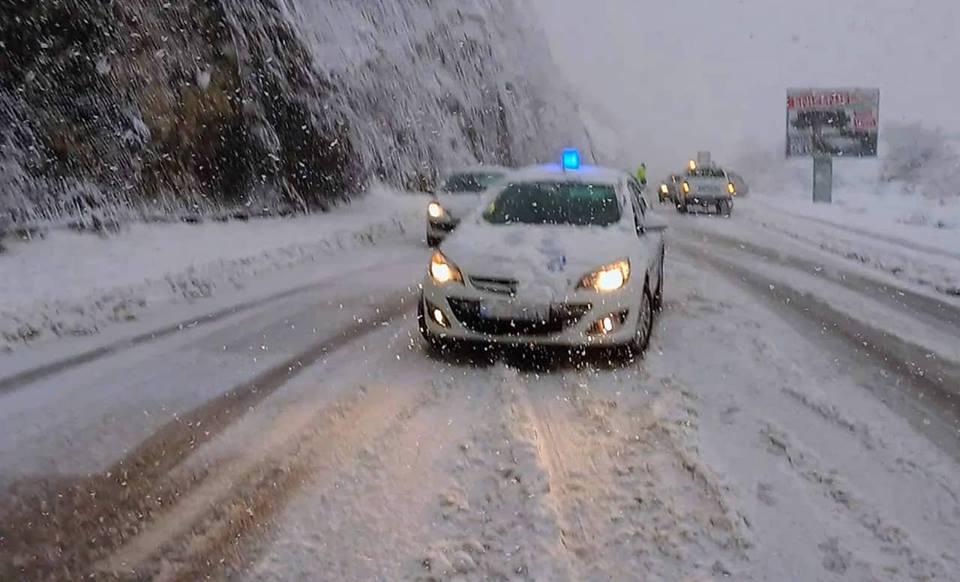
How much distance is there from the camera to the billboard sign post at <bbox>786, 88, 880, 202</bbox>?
1551 inches

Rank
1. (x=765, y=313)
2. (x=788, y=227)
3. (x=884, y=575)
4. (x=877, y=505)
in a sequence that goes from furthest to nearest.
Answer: (x=788, y=227)
(x=765, y=313)
(x=877, y=505)
(x=884, y=575)

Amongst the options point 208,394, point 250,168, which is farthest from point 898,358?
point 250,168

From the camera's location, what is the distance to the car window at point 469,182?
57.7 ft

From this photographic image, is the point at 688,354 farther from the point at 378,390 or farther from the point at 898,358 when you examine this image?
the point at 378,390

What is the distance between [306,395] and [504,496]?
234 centimetres

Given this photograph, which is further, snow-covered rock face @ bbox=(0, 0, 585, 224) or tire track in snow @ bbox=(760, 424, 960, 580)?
snow-covered rock face @ bbox=(0, 0, 585, 224)

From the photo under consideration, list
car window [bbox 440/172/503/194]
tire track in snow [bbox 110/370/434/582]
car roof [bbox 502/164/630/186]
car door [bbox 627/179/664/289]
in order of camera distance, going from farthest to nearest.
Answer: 1. car window [bbox 440/172/503/194]
2. car roof [bbox 502/164/630/186]
3. car door [bbox 627/179/664/289]
4. tire track in snow [bbox 110/370/434/582]

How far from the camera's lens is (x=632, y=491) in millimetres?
4219

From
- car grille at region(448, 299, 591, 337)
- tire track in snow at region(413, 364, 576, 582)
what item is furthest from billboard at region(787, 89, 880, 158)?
tire track in snow at region(413, 364, 576, 582)

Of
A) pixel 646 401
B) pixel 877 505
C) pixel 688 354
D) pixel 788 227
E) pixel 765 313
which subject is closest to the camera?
pixel 877 505

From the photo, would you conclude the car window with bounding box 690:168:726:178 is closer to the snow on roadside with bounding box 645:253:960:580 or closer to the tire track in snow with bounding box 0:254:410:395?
the tire track in snow with bounding box 0:254:410:395

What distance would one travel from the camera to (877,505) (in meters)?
4.09

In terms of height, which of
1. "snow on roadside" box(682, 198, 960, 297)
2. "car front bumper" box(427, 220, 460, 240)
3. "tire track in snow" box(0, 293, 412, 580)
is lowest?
"snow on roadside" box(682, 198, 960, 297)

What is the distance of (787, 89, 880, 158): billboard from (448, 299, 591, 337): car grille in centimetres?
3686
